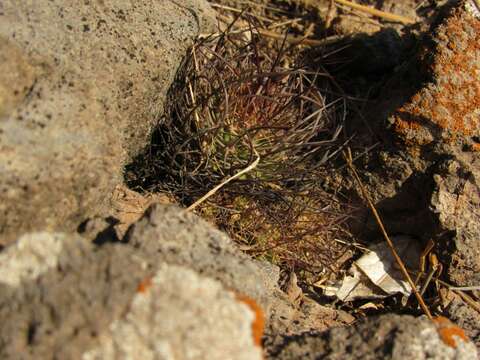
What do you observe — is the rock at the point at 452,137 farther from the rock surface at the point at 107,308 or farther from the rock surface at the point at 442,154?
the rock surface at the point at 107,308

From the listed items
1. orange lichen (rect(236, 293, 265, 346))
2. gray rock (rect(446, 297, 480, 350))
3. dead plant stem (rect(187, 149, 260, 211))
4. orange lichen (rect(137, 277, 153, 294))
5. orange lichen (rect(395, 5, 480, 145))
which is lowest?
gray rock (rect(446, 297, 480, 350))

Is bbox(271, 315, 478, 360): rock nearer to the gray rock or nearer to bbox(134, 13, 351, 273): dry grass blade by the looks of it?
the gray rock

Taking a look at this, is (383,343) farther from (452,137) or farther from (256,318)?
(452,137)

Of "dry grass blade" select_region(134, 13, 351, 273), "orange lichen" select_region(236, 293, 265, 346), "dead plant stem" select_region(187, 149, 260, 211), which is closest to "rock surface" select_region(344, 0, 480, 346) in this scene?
"dry grass blade" select_region(134, 13, 351, 273)

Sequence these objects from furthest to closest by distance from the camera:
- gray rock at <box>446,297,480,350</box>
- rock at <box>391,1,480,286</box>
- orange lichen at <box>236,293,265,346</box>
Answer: rock at <box>391,1,480,286</box> < gray rock at <box>446,297,480,350</box> < orange lichen at <box>236,293,265,346</box>

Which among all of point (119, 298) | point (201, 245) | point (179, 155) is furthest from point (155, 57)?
point (119, 298)
